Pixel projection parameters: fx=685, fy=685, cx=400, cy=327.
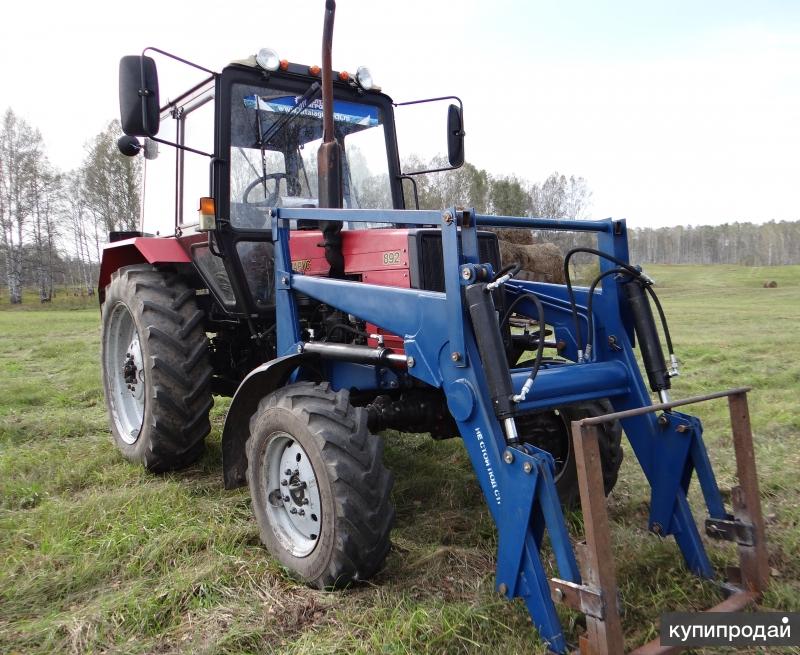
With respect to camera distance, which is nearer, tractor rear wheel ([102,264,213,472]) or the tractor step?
the tractor step

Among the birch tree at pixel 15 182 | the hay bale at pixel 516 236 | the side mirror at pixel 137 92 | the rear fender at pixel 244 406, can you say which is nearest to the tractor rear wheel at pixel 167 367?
the rear fender at pixel 244 406

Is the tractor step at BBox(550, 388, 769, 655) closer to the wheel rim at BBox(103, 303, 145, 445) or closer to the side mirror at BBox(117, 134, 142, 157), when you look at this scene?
the wheel rim at BBox(103, 303, 145, 445)

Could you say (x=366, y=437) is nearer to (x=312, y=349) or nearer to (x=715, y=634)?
(x=312, y=349)

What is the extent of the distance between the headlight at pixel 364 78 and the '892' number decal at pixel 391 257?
1539mm

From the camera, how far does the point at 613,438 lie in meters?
3.58

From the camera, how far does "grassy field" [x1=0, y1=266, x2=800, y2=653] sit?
256 centimetres

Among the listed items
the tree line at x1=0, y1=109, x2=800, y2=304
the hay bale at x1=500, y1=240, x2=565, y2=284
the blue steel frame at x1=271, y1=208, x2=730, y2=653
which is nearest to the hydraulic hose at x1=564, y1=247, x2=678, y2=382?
the blue steel frame at x1=271, y1=208, x2=730, y2=653

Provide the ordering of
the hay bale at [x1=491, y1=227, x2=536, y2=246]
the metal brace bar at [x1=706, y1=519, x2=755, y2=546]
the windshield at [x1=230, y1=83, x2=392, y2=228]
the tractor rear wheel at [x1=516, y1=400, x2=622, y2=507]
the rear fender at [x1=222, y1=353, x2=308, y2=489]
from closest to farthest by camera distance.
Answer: the metal brace bar at [x1=706, y1=519, x2=755, y2=546], the rear fender at [x1=222, y1=353, x2=308, y2=489], the tractor rear wheel at [x1=516, y1=400, x2=622, y2=507], the windshield at [x1=230, y1=83, x2=392, y2=228], the hay bale at [x1=491, y1=227, x2=536, y2=246]

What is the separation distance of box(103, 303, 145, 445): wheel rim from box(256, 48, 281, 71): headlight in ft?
6.27

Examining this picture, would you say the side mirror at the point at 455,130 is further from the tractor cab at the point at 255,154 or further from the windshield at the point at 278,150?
the windshield at the point at 278,150

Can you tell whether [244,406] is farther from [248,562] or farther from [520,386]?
[520,386]

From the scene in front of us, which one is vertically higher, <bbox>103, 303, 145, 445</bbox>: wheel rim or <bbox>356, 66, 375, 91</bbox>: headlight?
<bbox>356, 66, 375, 91</bbox>: headlight

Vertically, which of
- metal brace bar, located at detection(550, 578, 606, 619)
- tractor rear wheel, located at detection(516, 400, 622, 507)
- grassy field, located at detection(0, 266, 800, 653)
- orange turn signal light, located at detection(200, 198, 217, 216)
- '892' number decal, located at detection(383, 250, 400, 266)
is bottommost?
grassy field, located at detection(0, 266, 800, 653)

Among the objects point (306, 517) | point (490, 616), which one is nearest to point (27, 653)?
point (306, 517)
